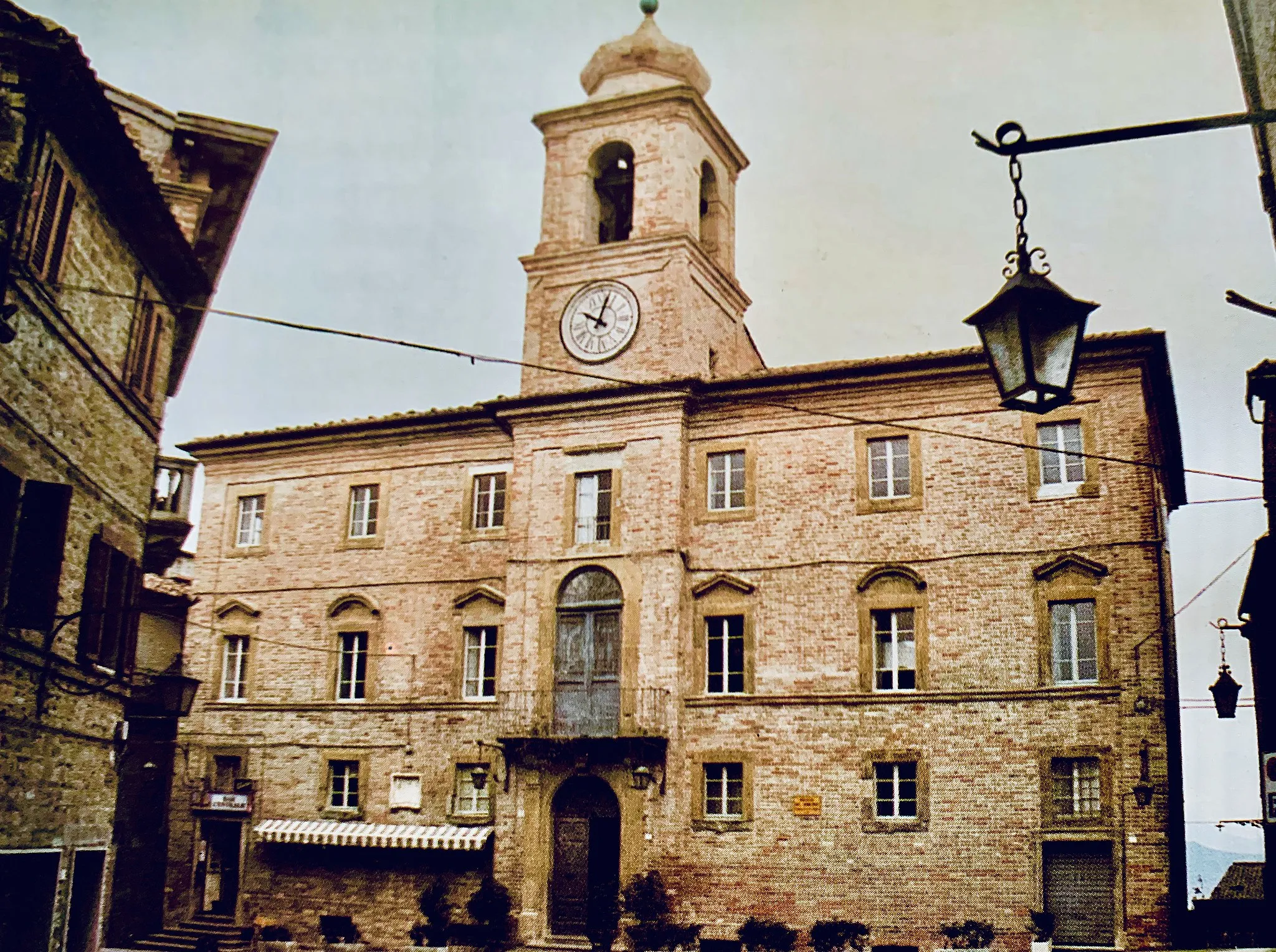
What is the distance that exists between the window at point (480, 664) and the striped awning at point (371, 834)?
2.97 meters

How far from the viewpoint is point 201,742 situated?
31578 millimetres

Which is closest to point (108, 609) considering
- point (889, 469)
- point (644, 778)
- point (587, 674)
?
point (644, 778)

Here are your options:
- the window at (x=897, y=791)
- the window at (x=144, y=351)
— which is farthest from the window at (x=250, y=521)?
the window at (x=897, y=791)

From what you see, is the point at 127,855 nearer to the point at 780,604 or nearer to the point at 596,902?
the point at 596,902

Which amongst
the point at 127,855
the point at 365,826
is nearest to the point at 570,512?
the point at 365,826

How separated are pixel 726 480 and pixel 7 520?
55.3 ft

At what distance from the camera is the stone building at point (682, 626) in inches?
971

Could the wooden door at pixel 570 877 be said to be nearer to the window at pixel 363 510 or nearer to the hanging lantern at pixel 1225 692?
the window at pixel 363 510

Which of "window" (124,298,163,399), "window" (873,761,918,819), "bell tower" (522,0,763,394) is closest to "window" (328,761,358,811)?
"bell tower" (522,0,763,394)

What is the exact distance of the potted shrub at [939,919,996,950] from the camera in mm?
23703

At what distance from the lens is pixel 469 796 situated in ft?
94.7

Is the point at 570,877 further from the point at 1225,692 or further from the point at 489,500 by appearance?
the point at 1225,692

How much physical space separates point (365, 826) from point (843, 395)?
13800 mm

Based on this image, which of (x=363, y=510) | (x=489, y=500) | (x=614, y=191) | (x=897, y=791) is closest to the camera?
(x=897, y=791)
